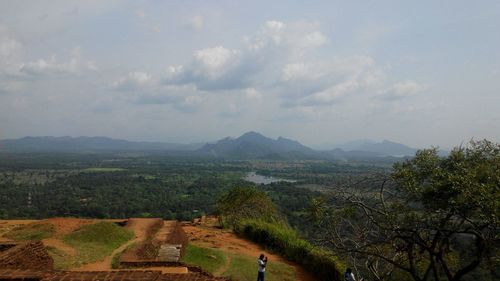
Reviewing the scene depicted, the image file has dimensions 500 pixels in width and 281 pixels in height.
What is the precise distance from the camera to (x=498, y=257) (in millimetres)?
8867

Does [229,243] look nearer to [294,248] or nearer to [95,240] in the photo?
[294,248]

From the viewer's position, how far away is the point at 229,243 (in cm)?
2189

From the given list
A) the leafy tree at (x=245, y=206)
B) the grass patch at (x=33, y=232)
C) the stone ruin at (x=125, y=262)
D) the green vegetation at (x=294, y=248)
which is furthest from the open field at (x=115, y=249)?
the leafy tree at (x=245, y=206)

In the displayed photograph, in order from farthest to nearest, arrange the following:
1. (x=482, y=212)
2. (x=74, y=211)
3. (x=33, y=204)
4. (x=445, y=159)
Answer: (x=33, y=204) → (x=74, y=211) → (x=445, y=159) → (x=482, y=212)

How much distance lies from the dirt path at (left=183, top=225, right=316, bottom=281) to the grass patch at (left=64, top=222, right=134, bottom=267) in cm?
432

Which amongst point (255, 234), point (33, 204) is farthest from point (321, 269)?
point (33, 204)

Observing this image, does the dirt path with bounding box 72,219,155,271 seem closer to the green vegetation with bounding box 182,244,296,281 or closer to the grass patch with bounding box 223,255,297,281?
the green vegetation with bounding box 182,244,296,281

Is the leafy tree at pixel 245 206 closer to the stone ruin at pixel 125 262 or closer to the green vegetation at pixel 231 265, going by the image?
the stone ruin at pixel 125 262

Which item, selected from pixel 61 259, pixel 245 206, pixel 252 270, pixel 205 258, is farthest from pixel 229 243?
pixel 61 259

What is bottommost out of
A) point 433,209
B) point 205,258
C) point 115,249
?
point 205,258

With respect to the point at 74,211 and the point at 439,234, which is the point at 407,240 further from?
the point at 74,211

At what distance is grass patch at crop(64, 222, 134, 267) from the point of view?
1515 centimetres

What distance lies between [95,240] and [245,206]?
12.0m

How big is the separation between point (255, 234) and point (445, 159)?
14.6 metres
